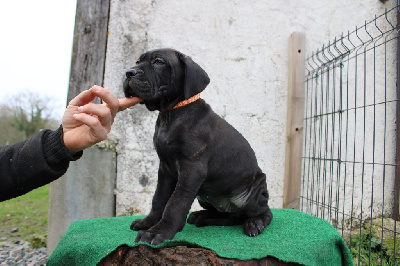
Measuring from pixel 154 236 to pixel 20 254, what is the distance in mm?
3579

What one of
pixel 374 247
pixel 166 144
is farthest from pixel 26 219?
pixel 374 247

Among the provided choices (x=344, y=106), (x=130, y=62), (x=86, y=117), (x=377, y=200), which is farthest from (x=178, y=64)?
(x=377, y=200)

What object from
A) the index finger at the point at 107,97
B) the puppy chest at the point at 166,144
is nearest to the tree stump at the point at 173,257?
the puppy chest at the point at 166,144

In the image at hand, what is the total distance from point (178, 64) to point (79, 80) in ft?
8.44

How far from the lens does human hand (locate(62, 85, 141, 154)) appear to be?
5.86ft

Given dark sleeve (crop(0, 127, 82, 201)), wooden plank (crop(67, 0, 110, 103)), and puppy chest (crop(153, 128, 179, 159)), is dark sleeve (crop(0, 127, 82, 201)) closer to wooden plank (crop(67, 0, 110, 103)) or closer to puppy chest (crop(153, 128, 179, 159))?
puppy chest (crop(153, 128, 179, 159))

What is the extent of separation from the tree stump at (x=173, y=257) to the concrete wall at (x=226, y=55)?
2449 mm

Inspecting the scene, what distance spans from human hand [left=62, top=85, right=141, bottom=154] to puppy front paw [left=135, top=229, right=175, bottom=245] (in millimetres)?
591

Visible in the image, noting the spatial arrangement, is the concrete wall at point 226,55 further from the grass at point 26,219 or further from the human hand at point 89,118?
the human hand at point 89,118

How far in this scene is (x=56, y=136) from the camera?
1909 millimetres

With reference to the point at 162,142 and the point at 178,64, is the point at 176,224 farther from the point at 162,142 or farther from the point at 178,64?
the point at 178,64

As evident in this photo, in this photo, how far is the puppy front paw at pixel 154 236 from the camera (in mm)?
1765

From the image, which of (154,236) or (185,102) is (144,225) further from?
(185,102)

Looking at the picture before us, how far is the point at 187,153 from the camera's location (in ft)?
6.50
